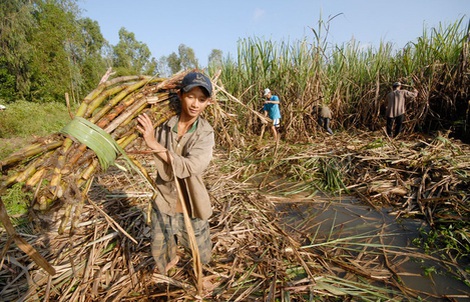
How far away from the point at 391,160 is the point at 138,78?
3.87 m

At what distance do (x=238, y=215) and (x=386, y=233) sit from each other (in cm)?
160

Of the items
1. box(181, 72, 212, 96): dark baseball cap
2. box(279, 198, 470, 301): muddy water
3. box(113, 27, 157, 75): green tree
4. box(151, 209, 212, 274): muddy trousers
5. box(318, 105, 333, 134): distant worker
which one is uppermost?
box(113, 27, 157, 75): green tree

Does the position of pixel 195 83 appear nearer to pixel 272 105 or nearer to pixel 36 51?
pixel 272 105

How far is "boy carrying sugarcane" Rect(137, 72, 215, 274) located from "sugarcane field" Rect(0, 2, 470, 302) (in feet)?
0.28

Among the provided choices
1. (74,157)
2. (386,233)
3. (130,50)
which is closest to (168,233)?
(74,157)

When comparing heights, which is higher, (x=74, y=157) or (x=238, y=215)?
(x=74, y=157)

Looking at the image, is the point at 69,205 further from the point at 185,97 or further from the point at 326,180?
the point at 326,180

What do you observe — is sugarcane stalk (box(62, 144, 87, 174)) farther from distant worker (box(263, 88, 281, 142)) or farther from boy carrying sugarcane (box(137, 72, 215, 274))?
distant worker (box(263, 88, 281, 142))

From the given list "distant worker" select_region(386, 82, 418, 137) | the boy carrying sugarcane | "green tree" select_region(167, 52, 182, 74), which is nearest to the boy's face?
the boy carrying sugarcane

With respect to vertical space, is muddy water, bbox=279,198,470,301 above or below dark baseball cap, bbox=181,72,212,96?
below

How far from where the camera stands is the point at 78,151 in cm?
111

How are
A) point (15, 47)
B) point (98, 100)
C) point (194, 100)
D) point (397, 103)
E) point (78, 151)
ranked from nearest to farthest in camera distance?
point (78, 151), point (98, 100), point (194, 100), point (397, 103), point (15, 47)

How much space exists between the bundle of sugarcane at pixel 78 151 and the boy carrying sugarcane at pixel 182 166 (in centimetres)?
13

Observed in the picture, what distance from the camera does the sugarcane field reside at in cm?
115
